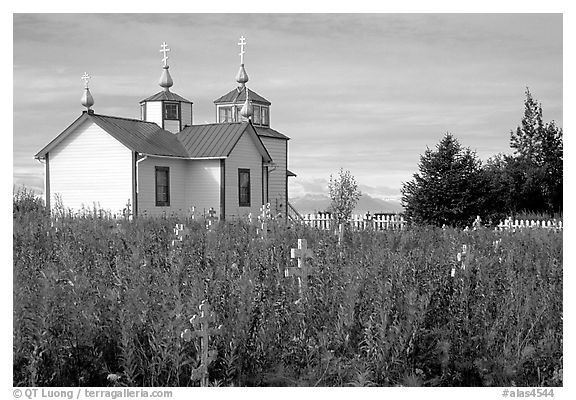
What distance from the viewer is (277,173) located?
33656 mm

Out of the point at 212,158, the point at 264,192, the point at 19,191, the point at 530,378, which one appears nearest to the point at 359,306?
the point at 530,378

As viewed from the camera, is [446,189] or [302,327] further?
[446,189]

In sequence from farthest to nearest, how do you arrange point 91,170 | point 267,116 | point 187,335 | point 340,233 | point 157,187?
1. point 267,116
2. point 157,187
3. point 91,170
4. point 340,233
5. point 187,335

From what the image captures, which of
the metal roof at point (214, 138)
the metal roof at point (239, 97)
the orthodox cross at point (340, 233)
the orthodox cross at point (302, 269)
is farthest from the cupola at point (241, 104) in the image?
the orthodox cross at point (302, 269)

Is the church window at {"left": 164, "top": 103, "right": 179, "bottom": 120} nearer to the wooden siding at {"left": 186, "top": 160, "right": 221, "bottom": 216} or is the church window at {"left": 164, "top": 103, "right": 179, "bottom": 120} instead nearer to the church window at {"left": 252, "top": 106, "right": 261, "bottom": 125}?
the wooden siding at {"left": 186, "top": 160, "right": 221, "bottom": 216}

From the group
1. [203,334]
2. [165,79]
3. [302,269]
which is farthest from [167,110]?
[203,334]

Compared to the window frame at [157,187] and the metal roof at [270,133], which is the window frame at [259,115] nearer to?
the metal roof at [270,133]

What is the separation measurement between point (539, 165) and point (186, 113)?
14826 millimetres

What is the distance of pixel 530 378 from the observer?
635cm

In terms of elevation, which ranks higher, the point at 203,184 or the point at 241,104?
the point at 241,104

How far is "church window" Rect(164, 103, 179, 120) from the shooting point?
3181 cm

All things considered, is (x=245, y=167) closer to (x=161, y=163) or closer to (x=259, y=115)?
(x=161, y=163)

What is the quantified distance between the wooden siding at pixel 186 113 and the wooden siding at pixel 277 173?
344 centimetres
